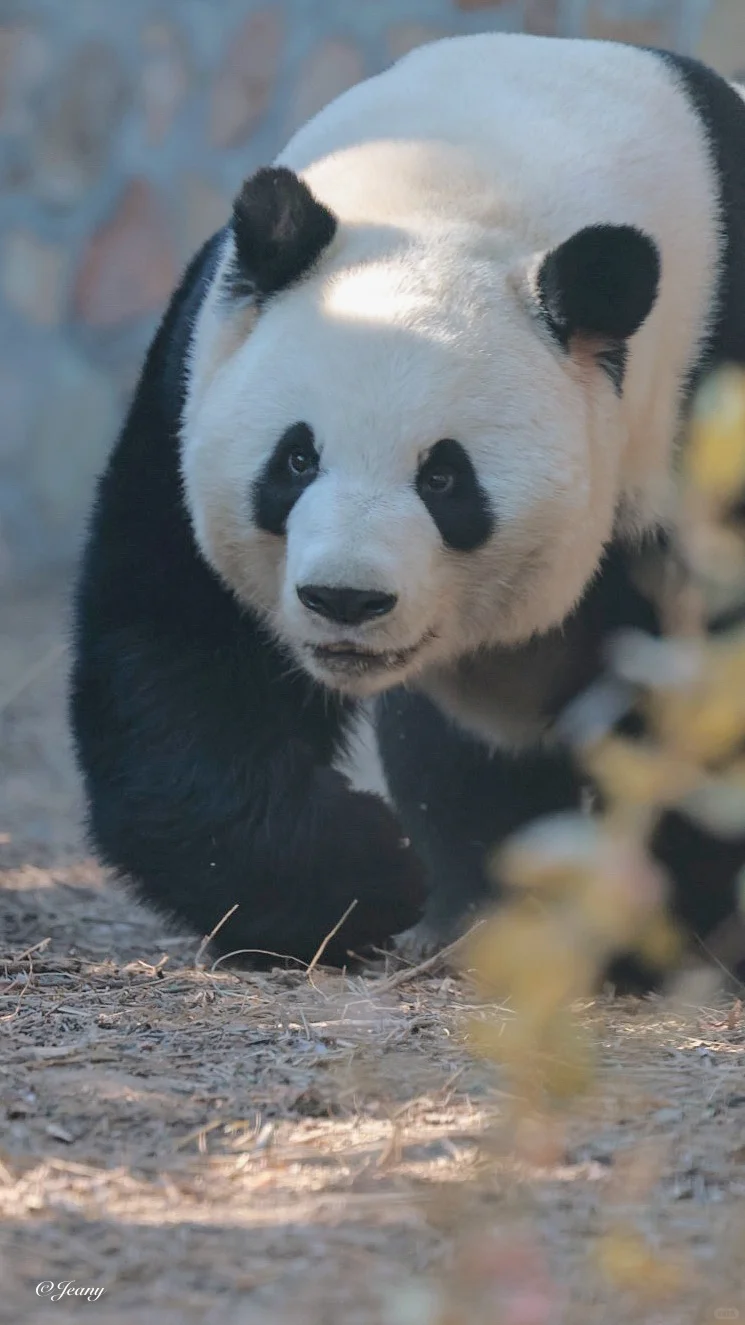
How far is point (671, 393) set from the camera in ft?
13.1

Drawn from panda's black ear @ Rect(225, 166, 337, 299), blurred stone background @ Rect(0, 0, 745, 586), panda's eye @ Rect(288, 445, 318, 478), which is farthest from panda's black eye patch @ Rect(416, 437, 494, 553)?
blurred stone background @ Rect(0, 0, 745, 586)

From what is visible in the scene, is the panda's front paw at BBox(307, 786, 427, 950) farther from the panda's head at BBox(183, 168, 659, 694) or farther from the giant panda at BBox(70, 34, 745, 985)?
the panda's head at BBox(183, 168, 659, 694)

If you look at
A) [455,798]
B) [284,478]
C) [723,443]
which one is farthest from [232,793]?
[723,443]

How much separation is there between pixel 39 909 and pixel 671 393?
8.13 ft

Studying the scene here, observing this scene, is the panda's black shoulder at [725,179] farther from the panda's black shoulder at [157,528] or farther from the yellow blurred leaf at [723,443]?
the yellow blurred leaf at [723,443]

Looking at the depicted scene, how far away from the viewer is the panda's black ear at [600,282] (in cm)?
353

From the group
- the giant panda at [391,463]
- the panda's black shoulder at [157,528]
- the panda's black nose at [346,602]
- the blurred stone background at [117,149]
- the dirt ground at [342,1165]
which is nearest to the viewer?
the dirt ground at [342,1165]

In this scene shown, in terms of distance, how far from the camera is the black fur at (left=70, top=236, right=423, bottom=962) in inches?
165

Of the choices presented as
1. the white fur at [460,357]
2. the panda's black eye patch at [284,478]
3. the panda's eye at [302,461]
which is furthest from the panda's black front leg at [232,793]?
the panda's eye at [302,461]

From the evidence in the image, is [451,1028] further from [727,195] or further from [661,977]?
[727,195]

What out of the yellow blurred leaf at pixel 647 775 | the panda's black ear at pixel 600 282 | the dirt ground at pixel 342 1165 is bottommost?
the dirt ground at pixel 342 1165

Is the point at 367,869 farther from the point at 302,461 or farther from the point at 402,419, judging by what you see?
→ the point at 402,419

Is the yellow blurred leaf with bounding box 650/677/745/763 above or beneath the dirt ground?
above

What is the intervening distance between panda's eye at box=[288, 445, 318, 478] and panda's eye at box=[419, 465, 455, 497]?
0.68ft
